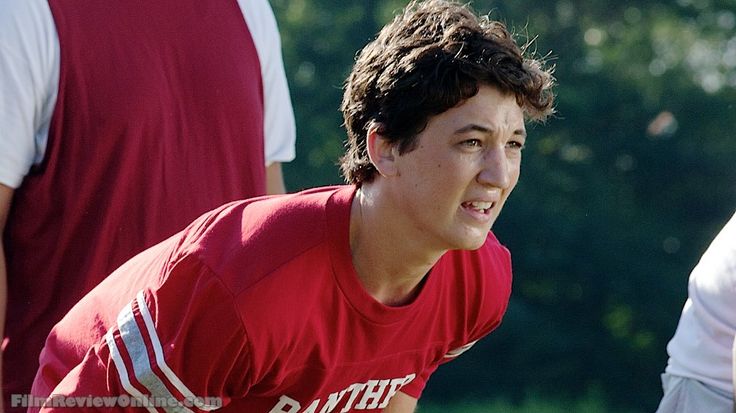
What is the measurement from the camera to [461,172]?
2.34 meters

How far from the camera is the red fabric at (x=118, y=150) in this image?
2.52 m

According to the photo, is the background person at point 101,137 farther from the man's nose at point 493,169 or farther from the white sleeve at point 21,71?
the man's nose at point 493,169

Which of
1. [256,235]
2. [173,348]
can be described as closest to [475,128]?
[256,235]

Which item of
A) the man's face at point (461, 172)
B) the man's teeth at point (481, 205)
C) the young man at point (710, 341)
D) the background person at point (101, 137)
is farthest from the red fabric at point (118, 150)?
the young man at point (710, 341)

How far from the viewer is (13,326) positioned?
2625 mm

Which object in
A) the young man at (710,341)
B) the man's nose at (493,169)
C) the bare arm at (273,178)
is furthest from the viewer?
the bare arm at (273,178)

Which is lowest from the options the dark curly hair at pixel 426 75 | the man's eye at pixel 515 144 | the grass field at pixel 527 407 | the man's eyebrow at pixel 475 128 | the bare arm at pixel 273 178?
the grass field at pixel 527 407

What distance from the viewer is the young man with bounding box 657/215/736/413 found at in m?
2.83

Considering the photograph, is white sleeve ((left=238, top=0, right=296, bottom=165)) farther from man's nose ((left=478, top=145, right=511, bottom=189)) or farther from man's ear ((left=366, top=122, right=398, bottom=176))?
man's nose ((left=478, top=145, right=511, bottom=189))

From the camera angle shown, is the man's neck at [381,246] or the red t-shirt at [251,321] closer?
the red t-shirt at [251,321]

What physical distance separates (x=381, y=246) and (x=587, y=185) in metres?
3.88

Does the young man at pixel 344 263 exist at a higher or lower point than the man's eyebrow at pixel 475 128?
lower

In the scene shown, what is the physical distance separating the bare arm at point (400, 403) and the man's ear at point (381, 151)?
26.2 inches

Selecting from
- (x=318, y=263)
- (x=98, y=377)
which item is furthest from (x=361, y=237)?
(x=98, y=377)
